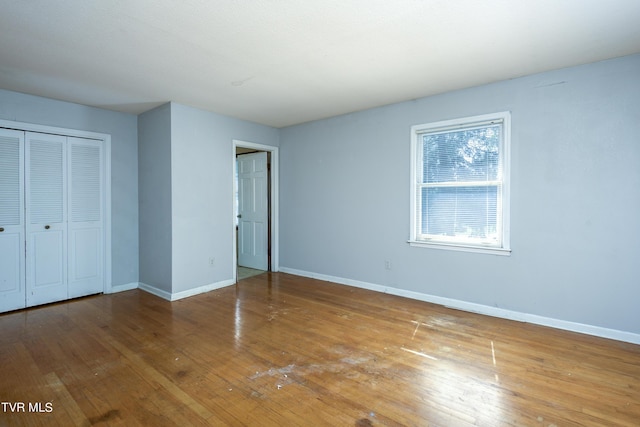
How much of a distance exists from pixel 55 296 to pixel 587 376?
566 centimetres

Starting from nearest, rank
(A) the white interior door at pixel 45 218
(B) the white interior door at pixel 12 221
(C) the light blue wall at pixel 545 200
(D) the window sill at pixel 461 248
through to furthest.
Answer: (C) the light blue wall at pixel 545 200 < (D) the window sill at pixel 461 248 < (B) the white interior door at pixel 12 221 < (A) the white interior door at pixel 45 218

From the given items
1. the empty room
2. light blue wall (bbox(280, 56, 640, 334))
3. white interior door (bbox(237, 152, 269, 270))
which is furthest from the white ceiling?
white interior door (bbox(237, 152, 269, 270))

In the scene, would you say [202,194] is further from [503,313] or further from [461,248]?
[503,313]

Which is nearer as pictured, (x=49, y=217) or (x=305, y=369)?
(x=305, y=369)

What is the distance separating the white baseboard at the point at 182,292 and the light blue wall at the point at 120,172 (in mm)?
400

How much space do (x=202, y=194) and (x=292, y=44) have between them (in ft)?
8.69

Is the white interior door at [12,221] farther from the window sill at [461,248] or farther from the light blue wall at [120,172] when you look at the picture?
the window sill at [461,248]

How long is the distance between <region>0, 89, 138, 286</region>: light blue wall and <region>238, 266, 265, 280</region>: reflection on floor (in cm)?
159

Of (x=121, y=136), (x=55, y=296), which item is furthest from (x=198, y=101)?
(x=55, y=296)

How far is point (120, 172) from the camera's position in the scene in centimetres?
468

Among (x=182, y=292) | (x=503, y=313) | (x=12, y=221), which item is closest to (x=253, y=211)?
(x=182, y=292)

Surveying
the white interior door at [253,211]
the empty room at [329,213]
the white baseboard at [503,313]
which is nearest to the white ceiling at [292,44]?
the empty room at [329,213]

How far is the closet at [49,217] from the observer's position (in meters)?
3.78

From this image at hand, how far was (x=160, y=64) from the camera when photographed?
303cm
